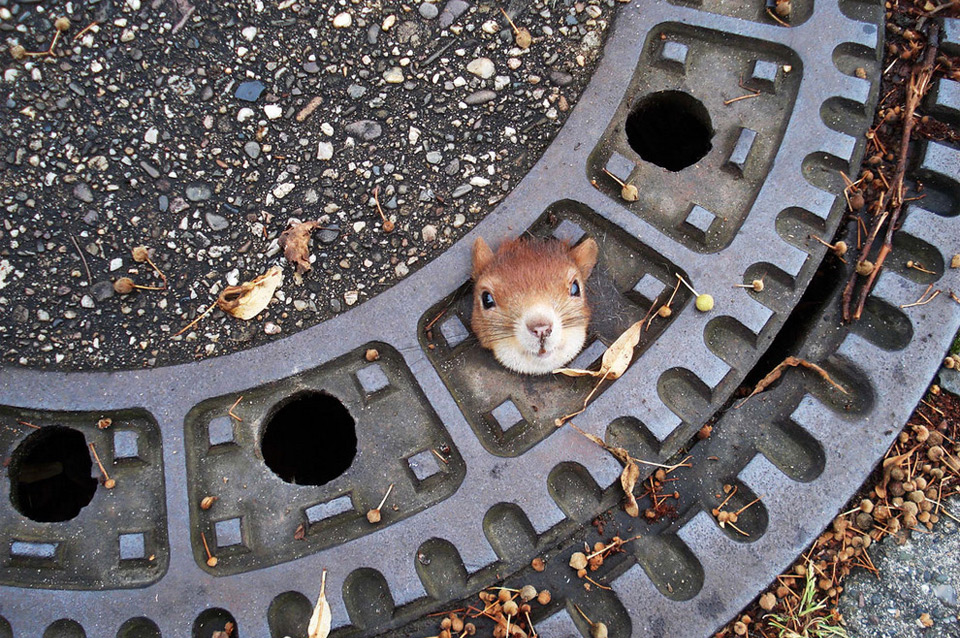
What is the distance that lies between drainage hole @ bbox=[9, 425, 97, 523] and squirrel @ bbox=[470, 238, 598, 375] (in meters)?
1.50

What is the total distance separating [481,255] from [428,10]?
0.95 metres

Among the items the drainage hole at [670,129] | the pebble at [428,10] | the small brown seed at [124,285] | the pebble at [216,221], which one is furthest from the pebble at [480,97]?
the small brown seed at [124,285]

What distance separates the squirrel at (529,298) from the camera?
235cm

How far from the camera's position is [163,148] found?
Result: 251 centimetres

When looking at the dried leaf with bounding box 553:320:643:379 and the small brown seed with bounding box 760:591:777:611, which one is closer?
the small brown seed with bounding box 760:591:777:611

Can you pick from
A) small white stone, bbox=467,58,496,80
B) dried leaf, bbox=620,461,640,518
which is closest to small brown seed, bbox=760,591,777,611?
dried leaf, bbox=620,461,640,518

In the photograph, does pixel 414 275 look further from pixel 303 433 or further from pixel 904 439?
pixel 904 439

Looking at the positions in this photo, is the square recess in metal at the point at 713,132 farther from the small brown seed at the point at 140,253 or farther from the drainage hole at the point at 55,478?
the drainage hole at the point at 55,478

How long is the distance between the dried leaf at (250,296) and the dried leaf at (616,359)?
1.01 m

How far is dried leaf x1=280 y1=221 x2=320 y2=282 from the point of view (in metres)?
2.45

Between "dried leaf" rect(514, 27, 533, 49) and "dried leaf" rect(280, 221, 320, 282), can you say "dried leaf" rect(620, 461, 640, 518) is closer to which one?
"dried leaf" rect(280, 221, 320, 282)

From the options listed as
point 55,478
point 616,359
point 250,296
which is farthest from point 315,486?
point 55,478

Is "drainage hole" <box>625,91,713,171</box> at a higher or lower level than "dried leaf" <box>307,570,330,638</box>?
higher

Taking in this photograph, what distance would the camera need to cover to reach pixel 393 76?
101 inches
